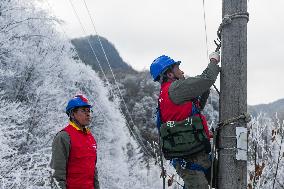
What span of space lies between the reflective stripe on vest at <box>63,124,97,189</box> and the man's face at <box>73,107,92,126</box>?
129 millimetres

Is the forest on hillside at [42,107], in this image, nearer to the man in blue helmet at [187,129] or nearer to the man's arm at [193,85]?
the man in blue helmet at [187,129]

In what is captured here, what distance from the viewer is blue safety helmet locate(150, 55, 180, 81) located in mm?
4734

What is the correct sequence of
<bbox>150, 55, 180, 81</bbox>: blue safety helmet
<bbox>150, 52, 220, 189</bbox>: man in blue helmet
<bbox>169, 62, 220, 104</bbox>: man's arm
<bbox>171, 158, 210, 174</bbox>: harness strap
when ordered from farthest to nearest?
1. <bbox>150, 55, 180, 81</bbox>: blue safety helmet
2. <bbox>171, 158, 210, 174</bbox>: harness strap
3. <bbox>150, 52, 220, 189</bbox>: man in blue helmet
4. <bbox>169, 62, 220, 104</bbox>: man's arm

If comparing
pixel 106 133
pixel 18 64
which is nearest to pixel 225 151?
pixel 18 64

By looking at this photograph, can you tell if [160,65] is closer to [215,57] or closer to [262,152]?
[215,57]

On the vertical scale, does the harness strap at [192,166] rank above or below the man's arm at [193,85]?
below

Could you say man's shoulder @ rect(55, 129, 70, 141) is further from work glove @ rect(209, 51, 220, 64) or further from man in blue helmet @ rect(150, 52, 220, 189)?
work glove @ rect(209, 51, 220, 64)

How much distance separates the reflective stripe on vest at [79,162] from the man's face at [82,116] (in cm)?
13

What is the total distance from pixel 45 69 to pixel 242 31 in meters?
17.4

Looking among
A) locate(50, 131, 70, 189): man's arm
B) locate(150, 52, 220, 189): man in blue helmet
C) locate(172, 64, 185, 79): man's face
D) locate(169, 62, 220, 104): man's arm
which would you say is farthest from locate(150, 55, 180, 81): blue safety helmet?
locate(50, 131, 70, 189): man's arm

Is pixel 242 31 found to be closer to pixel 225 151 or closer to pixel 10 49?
pixel 225 151

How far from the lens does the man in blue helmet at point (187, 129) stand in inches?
168

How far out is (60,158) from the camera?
203 inches

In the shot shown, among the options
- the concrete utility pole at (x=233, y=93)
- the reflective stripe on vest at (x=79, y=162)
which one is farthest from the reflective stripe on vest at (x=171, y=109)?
the reflective stripe on vest at (x=79, y=162)
